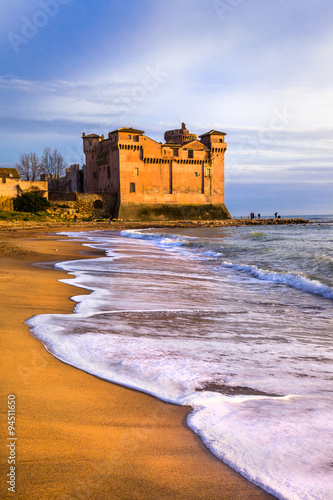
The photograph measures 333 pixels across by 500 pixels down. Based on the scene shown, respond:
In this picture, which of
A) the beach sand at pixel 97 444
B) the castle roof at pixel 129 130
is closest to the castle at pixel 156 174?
the castle roof at pixel 129 130

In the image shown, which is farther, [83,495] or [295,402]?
[295,402]

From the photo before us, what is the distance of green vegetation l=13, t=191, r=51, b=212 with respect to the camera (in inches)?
1800

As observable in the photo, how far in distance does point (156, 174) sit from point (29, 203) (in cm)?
1886

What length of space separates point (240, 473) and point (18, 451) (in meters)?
1.00

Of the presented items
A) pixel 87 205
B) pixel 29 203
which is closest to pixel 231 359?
pixel 29 203

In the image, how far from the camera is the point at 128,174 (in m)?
54.2

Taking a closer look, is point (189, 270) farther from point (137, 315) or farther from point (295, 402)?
point (295, 402)

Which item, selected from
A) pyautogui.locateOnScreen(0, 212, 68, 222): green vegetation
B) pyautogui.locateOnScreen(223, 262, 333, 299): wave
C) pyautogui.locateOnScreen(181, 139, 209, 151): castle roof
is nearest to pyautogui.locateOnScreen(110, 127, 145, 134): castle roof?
pyautogui.locateOnScreen(181, 139, 209, 151): castle roof

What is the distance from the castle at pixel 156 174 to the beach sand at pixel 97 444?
168 feet

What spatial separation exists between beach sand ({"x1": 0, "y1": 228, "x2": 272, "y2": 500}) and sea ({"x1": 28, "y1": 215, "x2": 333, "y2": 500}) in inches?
4.7

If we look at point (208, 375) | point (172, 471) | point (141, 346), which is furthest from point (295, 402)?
point (141, 346)

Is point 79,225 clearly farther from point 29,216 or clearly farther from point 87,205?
point 87,205

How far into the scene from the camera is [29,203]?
45.7 metres

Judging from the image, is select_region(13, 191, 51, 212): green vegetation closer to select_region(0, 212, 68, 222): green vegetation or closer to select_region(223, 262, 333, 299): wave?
select_region(0, 212, 68, 222): green vegetation
